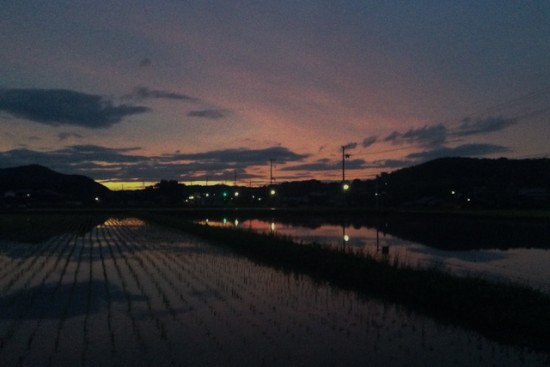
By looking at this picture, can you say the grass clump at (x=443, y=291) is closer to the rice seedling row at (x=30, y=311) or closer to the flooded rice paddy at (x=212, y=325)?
the flooded rice paddy at (x=212, y=325)

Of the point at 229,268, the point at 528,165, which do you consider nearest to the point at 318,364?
the point at 229,268

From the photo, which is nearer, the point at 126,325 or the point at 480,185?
the point at 126,325

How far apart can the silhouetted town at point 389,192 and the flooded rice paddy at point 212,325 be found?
46.7 metres

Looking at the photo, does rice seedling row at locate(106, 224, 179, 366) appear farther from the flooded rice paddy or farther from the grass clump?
the grass clump

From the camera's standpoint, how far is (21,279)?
13.6 metres

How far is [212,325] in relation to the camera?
28.1 feet

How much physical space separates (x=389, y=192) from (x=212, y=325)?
89195 millimetres

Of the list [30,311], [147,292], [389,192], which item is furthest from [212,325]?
[389,192]

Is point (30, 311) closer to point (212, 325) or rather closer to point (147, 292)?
point (147, 292)

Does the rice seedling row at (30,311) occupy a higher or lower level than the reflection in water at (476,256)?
lower

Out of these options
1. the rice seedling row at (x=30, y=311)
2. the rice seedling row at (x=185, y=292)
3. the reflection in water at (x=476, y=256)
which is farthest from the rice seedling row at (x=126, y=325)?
the reflection in water at (x=476, y=256)

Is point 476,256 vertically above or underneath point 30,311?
above

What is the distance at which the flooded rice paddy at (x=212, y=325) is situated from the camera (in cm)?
687

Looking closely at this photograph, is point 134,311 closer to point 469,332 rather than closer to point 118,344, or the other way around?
point 118,344
